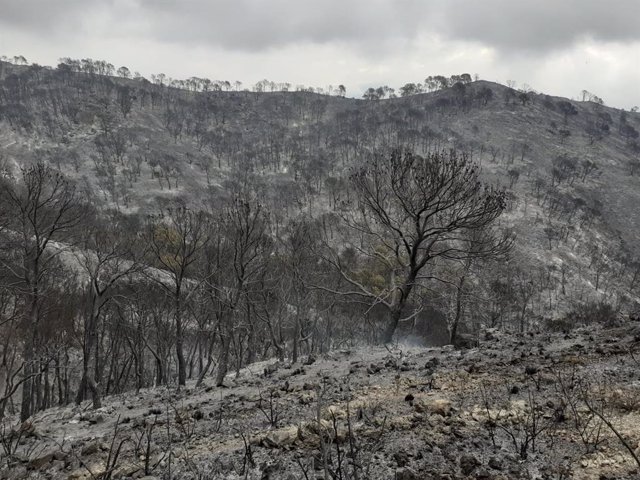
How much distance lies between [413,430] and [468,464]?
108 cm

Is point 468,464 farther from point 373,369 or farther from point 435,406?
point 373,369

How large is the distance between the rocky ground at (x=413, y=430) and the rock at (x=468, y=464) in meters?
0.01

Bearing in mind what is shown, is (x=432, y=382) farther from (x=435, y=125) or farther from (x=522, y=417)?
(x=435, y=125)

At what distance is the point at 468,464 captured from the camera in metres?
4.36

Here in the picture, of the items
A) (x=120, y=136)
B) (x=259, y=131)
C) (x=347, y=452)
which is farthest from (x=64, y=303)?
(x=259, y=131)

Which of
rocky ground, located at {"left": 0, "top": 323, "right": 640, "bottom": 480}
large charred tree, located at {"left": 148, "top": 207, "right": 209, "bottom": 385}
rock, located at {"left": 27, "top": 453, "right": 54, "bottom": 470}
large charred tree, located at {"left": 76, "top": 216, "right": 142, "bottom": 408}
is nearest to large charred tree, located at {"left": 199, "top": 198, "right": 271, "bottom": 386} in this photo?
large charred tree, located at {"left": 148, "top": 207, "right": 209, "bottom": 385}

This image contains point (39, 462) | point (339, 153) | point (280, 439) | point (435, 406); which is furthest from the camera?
point (339, 153)

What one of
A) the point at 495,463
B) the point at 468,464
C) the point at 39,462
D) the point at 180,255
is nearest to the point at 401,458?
the point at 468,464

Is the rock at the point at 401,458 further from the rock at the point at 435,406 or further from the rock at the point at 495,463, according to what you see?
the rock at the point at 435,406

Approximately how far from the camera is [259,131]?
7657 inches

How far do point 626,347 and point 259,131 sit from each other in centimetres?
19643

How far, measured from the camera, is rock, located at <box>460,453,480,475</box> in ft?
14.2

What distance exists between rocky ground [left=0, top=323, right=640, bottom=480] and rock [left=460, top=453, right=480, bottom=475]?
0.04 ft

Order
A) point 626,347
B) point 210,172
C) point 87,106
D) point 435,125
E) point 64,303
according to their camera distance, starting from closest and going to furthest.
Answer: point 626,347 < point 64,303 < point 210,172 < point 87,106 < point 435,125
